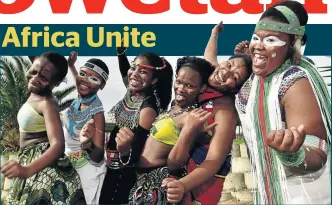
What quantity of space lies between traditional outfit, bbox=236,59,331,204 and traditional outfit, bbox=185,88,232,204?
0.22 m

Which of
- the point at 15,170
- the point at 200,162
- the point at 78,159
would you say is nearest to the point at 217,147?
the point at 200,162

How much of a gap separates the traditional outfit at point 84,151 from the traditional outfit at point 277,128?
105 cm

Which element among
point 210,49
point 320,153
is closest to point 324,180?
point 320,153

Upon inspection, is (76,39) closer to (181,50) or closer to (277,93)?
(181,50)

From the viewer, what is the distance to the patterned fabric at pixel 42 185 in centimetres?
572

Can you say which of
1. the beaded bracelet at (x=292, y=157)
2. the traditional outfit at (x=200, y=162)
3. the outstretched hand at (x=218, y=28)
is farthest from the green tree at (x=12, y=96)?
the beaded bracelet at (x=292, y=157)

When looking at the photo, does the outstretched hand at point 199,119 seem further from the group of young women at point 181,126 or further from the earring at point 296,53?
the earring at point 296,53

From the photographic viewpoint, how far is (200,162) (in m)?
5.56

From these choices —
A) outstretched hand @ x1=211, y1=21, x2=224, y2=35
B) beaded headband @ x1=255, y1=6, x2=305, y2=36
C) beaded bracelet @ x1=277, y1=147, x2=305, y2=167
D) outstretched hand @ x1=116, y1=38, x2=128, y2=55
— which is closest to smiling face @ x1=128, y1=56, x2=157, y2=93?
outstretched hand @ x1=116, y1=38, x2=128, y2=55

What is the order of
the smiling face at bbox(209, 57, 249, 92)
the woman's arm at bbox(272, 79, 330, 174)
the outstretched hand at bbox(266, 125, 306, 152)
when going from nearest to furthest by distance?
the outstretched hand at bbox(266, 125, 306, 152), the woman's arm at bbox(272, 79, 330, 174), the smiling face at bbox(209, 57, 249, 92)

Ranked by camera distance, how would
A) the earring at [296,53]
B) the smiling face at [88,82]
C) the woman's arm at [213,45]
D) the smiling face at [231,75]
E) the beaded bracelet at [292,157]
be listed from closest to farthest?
the beaded bracelet at [292,157]
the earring at [296,53]
the smiling face at [231,75]
the woman's arm at [213,45]
the smiling face at [88,82]

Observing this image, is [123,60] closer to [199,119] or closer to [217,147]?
[199,119]

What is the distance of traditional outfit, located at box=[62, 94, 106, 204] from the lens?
575 centimetres

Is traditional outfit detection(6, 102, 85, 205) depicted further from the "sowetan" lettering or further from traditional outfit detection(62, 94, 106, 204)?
the "sowetan" lettering
